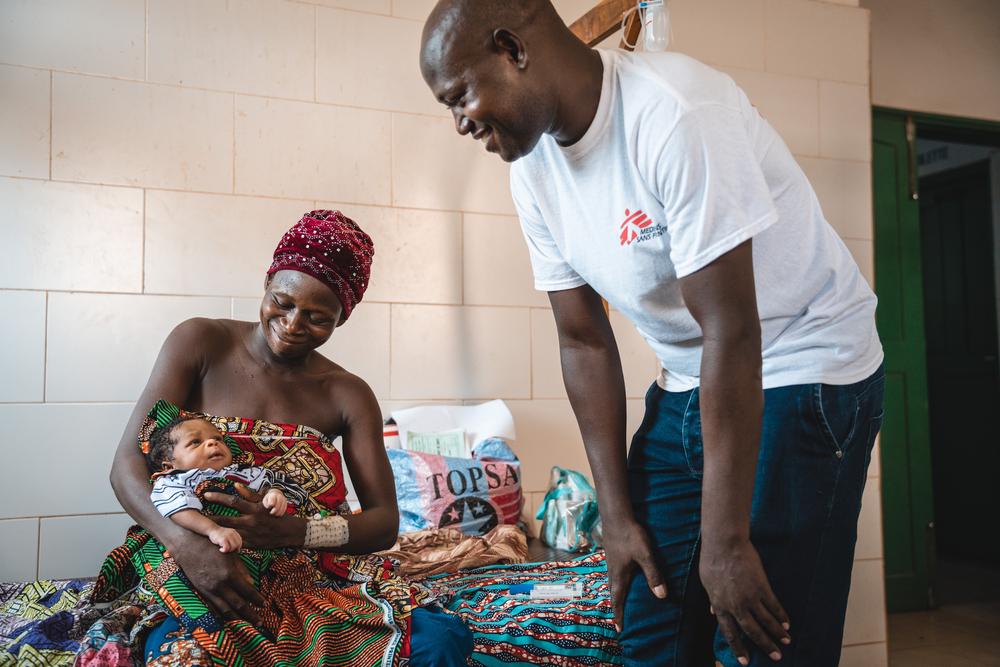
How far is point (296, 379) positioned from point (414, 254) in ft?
3.70

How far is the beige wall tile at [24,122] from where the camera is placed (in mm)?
2582

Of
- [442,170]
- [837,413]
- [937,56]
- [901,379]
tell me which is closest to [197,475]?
[837,413]

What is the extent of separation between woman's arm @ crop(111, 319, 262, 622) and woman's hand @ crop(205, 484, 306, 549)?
0.20 feet

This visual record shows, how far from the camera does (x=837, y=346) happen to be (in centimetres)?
122

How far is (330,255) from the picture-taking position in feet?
6.36

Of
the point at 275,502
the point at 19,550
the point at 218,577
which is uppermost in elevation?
the point at 275,502

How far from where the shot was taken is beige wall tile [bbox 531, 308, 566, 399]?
317 cm

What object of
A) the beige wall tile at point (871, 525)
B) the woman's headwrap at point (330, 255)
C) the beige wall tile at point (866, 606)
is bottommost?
the beige wall tile at point (866, 606)

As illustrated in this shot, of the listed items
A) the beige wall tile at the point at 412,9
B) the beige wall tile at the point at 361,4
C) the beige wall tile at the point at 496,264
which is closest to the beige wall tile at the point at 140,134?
the beige wall tile at the point at 361,4

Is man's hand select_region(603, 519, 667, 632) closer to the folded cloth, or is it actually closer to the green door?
the folded cloth

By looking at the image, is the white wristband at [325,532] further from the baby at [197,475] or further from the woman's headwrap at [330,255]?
the woman's headwrap at [330,255]

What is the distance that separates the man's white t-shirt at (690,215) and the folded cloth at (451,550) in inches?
49.6

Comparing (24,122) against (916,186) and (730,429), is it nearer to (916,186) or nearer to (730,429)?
(730,429)

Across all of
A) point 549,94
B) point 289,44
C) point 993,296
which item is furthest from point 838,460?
point 993,296
